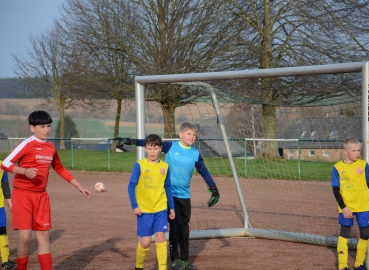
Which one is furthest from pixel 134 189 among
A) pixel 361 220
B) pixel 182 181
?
pixel 361 220

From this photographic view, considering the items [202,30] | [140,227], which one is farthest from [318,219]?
[202,30]

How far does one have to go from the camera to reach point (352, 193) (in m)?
6.52

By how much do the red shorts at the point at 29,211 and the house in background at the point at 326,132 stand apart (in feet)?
16.2

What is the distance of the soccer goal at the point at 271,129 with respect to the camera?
8.25m

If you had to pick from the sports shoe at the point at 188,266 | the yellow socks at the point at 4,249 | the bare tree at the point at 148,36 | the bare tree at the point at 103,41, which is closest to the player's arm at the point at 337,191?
the sports shoe at the point at 188,266

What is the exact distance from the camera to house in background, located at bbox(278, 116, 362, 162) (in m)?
8.97

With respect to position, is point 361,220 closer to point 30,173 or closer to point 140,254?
point 140,254

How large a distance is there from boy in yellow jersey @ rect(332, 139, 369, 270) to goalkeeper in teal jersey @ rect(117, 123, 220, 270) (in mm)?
1466

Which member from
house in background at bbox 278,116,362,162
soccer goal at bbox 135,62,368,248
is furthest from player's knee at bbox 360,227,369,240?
house in background at bbox 278,116,362,162

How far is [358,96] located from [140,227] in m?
3.98

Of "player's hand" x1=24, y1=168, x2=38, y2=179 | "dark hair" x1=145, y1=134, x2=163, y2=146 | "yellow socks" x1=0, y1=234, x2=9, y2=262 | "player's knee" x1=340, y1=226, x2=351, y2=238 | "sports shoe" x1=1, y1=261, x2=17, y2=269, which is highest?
"dark hair" x1=145, y1=134, x2=163, y2=146

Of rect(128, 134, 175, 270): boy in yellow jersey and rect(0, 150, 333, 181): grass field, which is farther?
rect(0, 150, 333, 181): grass field

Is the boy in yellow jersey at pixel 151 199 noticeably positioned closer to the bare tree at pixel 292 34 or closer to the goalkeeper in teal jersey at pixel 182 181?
the goalkeeper in teal jersey at pixel 182 181

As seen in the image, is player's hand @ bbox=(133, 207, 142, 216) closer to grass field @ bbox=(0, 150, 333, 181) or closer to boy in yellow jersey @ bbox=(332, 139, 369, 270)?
boy in yellow jersey @ bbox=(332, 139, 369, 270)
